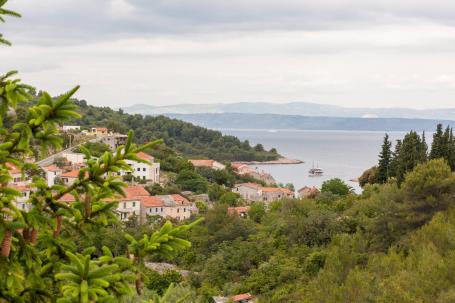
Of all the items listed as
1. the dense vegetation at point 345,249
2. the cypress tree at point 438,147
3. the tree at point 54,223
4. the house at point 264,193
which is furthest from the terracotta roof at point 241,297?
the house at point 264,193

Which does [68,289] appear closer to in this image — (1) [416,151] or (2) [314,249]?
(2) [314,249]

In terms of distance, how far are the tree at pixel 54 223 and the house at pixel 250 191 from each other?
60.7 meters

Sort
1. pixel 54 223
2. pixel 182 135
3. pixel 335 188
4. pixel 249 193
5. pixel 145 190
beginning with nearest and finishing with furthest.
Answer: pixel 54 223, pixel 335 188, pixel 145 190, pixel 249 193, pixel 182 135

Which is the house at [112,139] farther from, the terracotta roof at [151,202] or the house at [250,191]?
the terracotta roof at [151,202]

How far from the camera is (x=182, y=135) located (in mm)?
116000

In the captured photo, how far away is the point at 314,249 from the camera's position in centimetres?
2628

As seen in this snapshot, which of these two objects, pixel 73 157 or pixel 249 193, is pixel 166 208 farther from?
pixel 249 193

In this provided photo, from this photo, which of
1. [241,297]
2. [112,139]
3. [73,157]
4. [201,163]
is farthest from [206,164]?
[241,297]

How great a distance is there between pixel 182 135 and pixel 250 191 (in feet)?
164

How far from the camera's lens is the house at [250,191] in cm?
6579

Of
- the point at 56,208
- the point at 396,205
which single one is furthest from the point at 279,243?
the point at 56,208

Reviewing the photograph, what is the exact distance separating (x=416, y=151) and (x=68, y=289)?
3197 cm

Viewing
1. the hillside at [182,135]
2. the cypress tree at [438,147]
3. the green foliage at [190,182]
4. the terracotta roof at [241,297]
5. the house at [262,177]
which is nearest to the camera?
the terracotta roof at [241,297]

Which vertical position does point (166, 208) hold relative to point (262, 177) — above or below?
above
